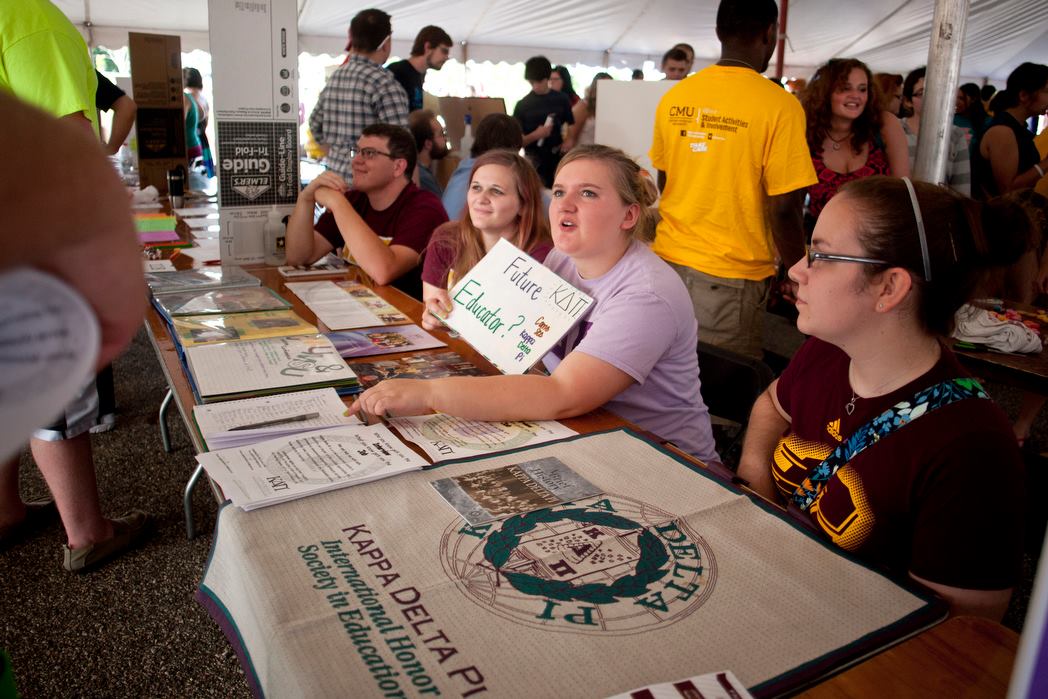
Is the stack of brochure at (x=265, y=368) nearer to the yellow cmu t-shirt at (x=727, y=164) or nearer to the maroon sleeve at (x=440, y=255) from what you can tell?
the maroon sleeve at (x=440, y=255)

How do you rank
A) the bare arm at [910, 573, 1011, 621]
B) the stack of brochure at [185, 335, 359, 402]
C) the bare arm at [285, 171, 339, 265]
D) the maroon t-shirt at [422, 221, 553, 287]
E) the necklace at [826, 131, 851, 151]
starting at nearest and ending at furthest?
1. the bare arm at [910, 573, 1011, 621]
2. the stack of brochure at [185, 335, 359, 402]
3. the maroon t-shirt at [422, 221, 553, 287]
4. the bare arm at [285, 171, 339, 265]
5. the necklace at [826, 131, 851, 151]

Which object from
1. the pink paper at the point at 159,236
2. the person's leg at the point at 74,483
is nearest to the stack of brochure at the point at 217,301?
the person's leg at the point at 74,483

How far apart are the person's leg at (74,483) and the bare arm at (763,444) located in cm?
176

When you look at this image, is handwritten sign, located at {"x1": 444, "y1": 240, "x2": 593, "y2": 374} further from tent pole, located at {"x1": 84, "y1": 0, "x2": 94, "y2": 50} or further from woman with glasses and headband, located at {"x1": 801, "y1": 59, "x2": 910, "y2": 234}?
tent pole, located at {"x1": 84, "y1": 0, "x2": 94, "y2": 50}

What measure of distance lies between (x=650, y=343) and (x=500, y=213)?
3.13ft

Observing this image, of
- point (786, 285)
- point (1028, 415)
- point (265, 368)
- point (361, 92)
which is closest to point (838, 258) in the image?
point (265, 368)

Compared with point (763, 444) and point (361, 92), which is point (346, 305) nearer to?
point (763, 444)

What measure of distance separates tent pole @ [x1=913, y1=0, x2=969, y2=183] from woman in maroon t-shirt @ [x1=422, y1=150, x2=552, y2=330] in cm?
176

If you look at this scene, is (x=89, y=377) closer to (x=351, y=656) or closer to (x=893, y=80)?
(x=351, y=656)

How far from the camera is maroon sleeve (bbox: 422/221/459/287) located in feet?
8.22

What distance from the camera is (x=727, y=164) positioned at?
2.60m

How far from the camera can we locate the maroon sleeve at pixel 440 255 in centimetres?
251

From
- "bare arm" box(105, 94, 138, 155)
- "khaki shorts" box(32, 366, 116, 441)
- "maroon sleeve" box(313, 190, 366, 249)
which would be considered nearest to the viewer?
"khaki shorts" box(32, 366, 116, 441)

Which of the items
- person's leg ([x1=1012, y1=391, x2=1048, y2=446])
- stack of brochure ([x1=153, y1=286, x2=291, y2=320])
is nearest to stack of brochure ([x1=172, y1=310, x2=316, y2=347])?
stack of brochure ([x1=153, y1=286, x2=291, y2=320])
